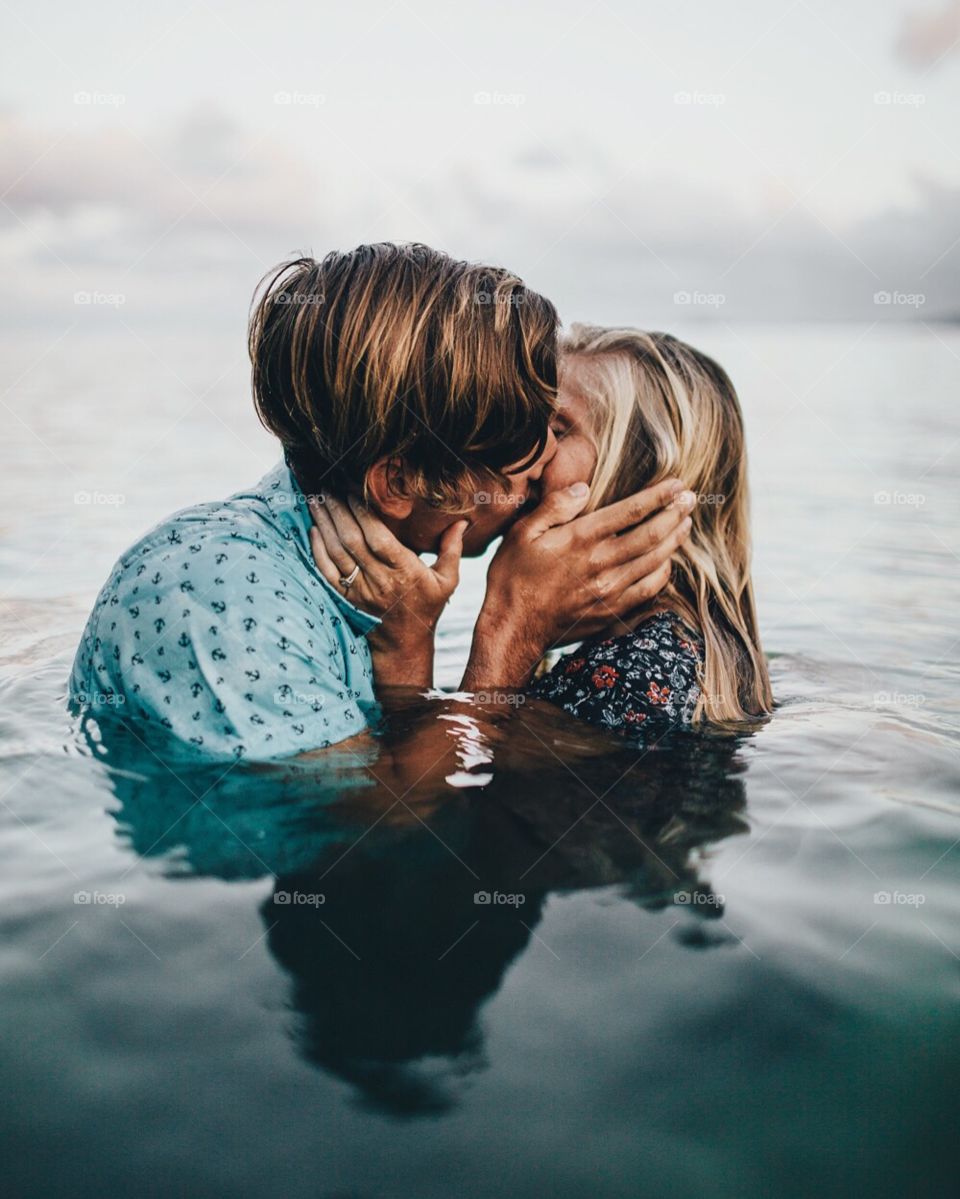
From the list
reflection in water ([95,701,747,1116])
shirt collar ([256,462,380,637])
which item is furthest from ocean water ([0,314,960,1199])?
shirt collar ([256,462,380,637])

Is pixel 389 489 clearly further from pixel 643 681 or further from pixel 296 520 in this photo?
pixel 643 681

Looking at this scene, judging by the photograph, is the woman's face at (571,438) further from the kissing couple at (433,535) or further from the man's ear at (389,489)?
the man's ear at (389,489)

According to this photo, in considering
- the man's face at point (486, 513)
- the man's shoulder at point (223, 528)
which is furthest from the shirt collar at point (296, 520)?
the man's face at point (486, 513)

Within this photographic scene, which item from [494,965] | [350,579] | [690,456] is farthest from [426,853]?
[690,456]

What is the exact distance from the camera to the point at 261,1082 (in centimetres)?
212

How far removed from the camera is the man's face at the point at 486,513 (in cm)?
381

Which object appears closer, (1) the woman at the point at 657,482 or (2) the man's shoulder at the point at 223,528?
(2) the man's shoulder at the point at 223,528

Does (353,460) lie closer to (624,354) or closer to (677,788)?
(624,354)

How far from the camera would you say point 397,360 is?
3.29 meters

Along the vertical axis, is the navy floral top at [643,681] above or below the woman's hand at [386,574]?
below

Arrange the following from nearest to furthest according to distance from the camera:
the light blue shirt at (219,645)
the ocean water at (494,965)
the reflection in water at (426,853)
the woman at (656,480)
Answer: the ocean water at (494,965)
the reflection in water at (426,853)
the light blue shirt at (219,645)
the woman at (656,480)

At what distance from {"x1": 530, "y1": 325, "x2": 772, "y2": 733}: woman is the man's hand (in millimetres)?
83

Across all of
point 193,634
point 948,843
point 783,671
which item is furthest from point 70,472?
point 948,843

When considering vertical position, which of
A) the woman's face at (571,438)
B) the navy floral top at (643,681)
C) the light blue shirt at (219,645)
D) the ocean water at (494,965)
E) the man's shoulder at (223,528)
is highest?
the woman's face at (571,438)
